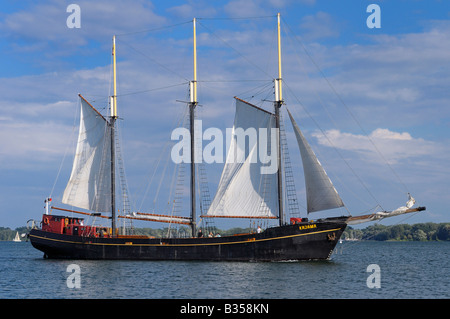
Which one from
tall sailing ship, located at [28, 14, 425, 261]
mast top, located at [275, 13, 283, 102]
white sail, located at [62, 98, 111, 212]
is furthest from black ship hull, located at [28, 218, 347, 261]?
mast top, located at [275, 13, 283, 102]

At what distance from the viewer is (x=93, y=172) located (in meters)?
60.4

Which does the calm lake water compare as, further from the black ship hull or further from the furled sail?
the furled sail

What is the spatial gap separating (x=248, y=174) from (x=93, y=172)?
18231 millimetres

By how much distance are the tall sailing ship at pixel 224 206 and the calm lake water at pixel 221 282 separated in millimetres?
1944

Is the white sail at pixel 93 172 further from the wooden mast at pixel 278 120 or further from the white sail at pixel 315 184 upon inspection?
the white sail at pixel 315 184

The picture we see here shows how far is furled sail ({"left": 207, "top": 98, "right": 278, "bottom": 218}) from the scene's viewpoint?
5241cm

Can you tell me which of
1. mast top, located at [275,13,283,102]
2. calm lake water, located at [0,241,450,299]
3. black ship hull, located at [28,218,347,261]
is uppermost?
mast top, located at [275,13,283,102]

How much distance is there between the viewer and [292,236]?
48.4m

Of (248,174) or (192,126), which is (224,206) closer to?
(248,174)

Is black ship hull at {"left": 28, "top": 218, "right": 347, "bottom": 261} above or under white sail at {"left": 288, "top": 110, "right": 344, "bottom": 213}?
under

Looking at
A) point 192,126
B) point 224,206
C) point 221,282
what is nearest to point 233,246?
point 224,206

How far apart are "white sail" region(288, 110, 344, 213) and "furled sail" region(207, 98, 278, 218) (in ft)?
12.6

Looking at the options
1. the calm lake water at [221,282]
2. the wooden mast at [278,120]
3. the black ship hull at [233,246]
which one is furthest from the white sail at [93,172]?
the wooden mast at [278,120]
